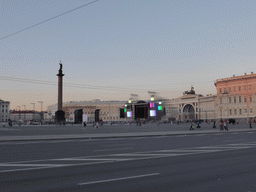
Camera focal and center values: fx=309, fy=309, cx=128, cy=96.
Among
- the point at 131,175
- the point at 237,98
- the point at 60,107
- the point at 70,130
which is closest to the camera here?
the point at 131,175

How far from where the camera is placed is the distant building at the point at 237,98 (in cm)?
11118

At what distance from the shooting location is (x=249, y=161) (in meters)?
12.7

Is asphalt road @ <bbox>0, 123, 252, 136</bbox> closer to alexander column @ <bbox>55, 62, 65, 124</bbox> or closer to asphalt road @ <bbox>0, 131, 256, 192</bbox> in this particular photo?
alexander column @ <bbox>55, 62, 65, 124</bbox>

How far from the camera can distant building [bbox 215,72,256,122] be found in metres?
111

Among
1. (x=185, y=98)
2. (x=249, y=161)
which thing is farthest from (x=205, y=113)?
(x=249, y=161)

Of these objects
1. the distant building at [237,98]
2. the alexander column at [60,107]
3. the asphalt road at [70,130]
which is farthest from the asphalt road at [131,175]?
the distant building at [237,98]

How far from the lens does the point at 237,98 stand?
11688 centimetres

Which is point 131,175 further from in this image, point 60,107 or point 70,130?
point 60,107

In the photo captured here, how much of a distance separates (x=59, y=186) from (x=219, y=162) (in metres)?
7.06

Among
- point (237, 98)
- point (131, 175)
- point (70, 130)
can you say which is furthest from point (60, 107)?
point (131, 175)

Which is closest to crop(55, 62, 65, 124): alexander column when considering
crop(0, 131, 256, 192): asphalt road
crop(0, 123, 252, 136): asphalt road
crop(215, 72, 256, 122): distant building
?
crop(0, 123, 252, 136): asphalt road

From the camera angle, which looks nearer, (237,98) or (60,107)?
(60,107)

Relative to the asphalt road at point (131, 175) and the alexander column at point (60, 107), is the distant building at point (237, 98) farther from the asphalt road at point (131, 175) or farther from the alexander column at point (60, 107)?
the asphalt road at point (131, 175)

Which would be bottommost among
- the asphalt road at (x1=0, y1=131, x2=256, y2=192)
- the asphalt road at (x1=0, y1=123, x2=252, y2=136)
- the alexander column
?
Result: the asphalt road at (x1=0, y1=131, x2=256, y2=192)
